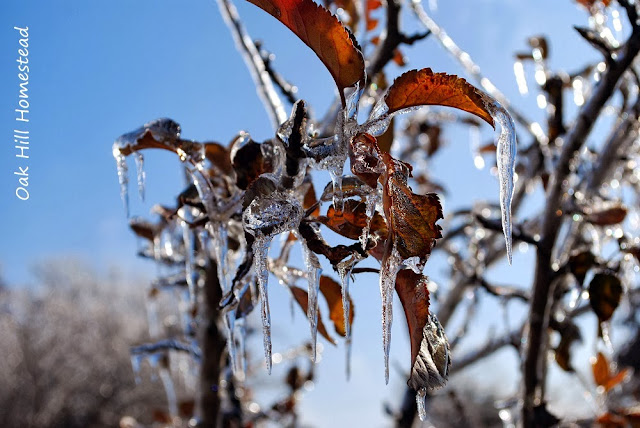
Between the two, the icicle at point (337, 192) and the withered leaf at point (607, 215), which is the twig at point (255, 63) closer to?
the icicle at point (337, 192)

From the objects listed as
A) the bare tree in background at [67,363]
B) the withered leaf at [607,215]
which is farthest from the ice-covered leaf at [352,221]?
the bare tree in background at [67,363]

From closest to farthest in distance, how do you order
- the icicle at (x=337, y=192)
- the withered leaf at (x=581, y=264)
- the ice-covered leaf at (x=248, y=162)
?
the icicle at (x=337, y=192), the ice-covered leaf at (x=248, y=162), the withered leaf at (x=581, y=264)

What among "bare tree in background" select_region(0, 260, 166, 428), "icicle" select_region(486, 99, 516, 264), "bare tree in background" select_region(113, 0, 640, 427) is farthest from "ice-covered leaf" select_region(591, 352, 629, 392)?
"bare tree in background" select_region(0, 260, 166, 428)

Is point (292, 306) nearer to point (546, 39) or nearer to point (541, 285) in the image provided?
point (541, 285)

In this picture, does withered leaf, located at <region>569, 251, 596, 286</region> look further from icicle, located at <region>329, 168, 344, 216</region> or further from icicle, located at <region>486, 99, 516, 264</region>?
icicle, located at <region>329, 168, 344, 216</region>

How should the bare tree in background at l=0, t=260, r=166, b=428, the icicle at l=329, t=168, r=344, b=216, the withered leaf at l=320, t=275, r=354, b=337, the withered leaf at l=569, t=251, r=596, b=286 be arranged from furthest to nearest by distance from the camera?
the bare tree in background at l=0, t=260, r=166, b=428 → the withered leaf at l=569, t=251, r=596, b=286 → the withered leaf at l=320, t=275, r=354, b=337 → the icicle at l=329, t=168, r=344, b=216
